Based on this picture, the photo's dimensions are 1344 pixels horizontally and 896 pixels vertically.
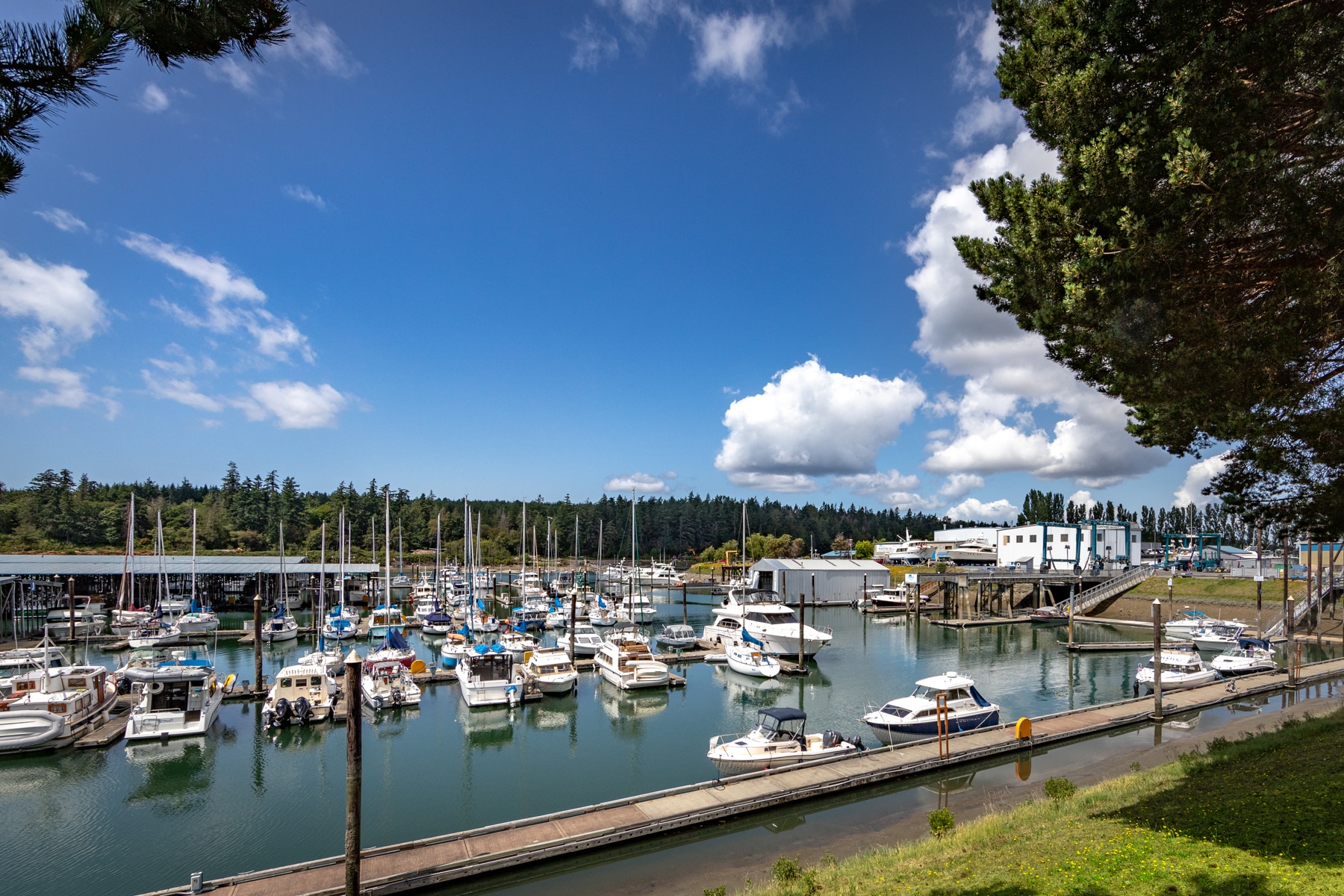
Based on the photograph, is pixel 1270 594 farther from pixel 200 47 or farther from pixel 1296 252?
pixel 200 47

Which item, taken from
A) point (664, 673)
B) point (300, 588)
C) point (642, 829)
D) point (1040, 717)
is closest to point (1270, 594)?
point (1040, 717)

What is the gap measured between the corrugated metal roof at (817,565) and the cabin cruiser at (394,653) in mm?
45230

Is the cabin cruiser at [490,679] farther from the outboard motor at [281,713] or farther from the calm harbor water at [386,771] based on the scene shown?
the outboard motor at [281,713]

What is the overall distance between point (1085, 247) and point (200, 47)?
999 cm

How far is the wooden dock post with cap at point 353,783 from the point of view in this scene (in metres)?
13.3

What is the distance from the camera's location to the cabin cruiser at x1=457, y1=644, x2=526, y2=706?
33.4m

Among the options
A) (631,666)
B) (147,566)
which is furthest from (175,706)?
(147,566)

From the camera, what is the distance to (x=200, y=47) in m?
5.55

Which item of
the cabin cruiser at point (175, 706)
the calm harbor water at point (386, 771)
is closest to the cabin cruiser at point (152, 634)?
the calm harbor water at point (386, 771)

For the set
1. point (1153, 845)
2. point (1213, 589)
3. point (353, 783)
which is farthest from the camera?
point (1213, 589)

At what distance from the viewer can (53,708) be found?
2730 cm

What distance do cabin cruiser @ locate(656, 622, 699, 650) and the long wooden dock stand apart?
89.2 feet

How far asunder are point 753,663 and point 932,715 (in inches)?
598

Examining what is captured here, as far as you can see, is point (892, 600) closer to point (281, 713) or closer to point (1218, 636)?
point (1218, 636)
